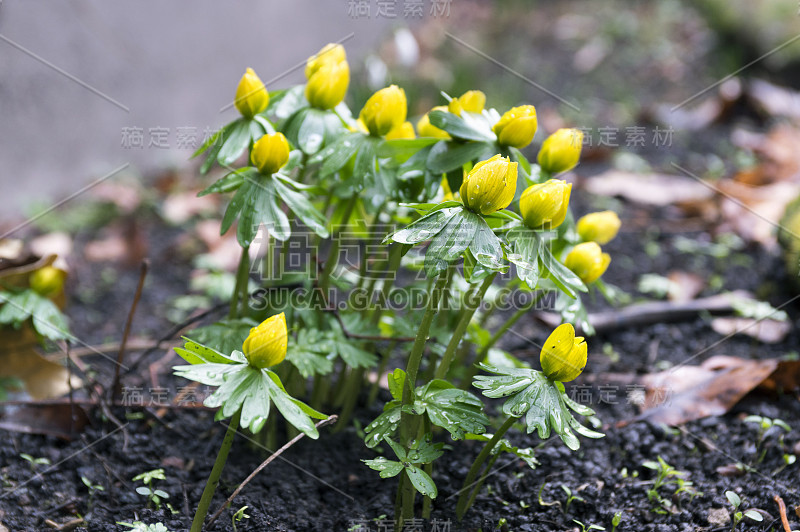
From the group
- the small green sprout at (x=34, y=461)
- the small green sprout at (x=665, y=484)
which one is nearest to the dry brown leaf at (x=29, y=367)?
the small green sprout at (x=34, y=461)

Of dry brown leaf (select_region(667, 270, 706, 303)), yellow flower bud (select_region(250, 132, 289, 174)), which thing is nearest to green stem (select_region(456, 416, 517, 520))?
yellow flower bud (select_region(250, 132, 289, 174))

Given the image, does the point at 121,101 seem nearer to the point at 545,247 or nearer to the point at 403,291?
the point at 403,291

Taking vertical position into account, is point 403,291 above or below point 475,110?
below

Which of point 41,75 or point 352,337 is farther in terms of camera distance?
point 41,75

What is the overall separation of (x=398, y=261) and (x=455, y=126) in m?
0.27

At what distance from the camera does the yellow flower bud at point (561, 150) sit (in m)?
1.10

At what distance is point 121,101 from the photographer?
2.94 meters

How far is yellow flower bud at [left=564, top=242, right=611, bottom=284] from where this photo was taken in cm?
113

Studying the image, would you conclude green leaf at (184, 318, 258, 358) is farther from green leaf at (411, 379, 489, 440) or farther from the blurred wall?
the blurred wall

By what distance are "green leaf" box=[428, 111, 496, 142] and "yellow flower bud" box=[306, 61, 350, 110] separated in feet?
0.61

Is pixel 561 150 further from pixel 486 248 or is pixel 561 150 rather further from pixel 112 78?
pixel 112 78

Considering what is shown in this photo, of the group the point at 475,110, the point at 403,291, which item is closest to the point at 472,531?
the point at 403,291

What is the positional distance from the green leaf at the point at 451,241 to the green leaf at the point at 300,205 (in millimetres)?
236

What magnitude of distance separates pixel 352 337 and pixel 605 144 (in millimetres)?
2254
